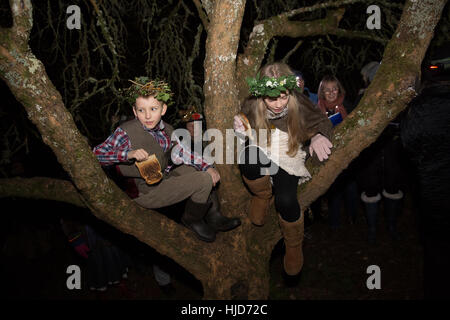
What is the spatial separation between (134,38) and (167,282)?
12.4ft

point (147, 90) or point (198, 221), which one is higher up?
point (147, 90)

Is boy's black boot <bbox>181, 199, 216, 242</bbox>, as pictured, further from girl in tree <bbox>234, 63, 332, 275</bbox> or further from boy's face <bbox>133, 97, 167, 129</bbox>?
boy's face <bbox>133, 97, 167, 129</bbox>

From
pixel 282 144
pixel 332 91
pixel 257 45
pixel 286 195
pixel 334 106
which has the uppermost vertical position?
pixel 332 91

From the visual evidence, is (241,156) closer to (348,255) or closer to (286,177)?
(286,177)

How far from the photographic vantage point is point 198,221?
2.64 m

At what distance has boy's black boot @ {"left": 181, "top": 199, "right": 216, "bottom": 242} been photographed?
2572mm

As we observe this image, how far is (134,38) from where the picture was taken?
534 cm

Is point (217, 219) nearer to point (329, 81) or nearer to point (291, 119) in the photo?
point (291, 119)

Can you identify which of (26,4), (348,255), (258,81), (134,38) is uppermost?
(134,38)

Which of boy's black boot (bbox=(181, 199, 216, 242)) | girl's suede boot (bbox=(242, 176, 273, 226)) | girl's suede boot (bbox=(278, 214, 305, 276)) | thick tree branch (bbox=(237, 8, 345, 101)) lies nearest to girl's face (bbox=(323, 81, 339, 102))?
thick tree branch (bbox=(237, 8, 345, 101))

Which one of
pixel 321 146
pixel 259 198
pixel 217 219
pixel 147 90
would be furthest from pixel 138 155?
pixel 321 146

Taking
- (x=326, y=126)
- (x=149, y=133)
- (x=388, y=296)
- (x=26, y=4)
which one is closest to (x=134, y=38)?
(x=149, y=133)

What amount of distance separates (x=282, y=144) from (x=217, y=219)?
811 mm

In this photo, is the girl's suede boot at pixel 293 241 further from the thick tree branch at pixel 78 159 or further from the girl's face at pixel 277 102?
the girl's face at pixel 277 102
